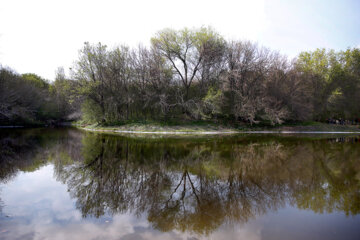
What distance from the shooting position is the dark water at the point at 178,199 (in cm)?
541

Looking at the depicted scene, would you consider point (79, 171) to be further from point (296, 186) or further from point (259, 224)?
point (296, 186)

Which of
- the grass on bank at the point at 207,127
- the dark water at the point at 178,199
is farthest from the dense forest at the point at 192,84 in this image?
the dark water at the point at 178,199

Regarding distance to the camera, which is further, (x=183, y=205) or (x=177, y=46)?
(x=177, y=46)

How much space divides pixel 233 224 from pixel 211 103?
27023mm

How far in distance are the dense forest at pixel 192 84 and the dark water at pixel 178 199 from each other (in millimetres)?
22068

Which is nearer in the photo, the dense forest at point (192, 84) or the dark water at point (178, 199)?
the dark water at point (178, 199)

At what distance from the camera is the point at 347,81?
4138 cm

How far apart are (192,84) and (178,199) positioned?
111 ft

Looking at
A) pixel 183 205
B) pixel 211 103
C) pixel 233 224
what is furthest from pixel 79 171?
pixel 211 103

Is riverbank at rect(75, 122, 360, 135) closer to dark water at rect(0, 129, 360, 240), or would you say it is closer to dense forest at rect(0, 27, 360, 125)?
dense forest at rect(0, 27, 360, 125)

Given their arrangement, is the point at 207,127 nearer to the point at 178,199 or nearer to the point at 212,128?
the point at 212,128

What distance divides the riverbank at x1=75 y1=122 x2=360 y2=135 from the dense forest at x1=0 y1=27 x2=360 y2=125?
1723mm

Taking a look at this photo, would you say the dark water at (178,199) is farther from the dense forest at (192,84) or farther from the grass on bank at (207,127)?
the dense forest at (192,84)

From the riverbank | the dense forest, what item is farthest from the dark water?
the dense forest
